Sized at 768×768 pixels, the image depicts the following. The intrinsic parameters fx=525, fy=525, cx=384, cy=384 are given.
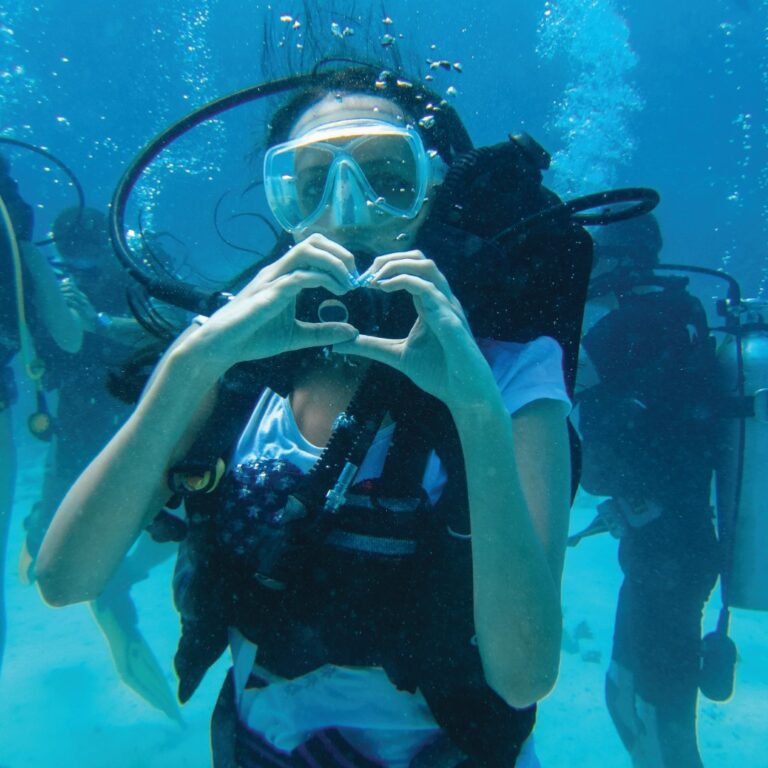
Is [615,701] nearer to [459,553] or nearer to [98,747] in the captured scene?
[459,553]

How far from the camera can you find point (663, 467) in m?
4.62

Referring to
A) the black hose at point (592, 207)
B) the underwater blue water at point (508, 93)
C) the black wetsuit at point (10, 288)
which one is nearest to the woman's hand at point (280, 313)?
the black hose at point (592, 207)

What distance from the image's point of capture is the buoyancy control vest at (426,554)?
1.77m

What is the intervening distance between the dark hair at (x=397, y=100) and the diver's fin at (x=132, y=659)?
7.21 meters

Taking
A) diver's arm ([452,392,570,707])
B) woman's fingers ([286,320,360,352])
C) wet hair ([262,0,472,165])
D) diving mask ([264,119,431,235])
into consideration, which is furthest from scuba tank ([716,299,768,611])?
woman's fingers ([286,320,360,352])

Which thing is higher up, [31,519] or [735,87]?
[735,87]

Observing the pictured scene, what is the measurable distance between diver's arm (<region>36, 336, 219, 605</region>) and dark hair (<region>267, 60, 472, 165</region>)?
139cm

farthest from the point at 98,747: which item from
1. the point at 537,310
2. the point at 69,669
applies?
the point at 537,310

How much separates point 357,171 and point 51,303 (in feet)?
15.1

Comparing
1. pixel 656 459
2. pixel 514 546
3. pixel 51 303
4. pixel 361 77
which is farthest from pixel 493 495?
pixel 51 303

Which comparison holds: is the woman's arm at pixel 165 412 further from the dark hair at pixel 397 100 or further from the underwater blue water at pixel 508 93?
the underwater blue water at pixel 508 93

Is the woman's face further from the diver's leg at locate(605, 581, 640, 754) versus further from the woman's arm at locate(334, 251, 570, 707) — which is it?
the diver's leg at locate(605, 581, 640, 754)

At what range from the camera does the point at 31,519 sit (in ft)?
24.5

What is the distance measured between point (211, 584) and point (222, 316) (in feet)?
3.43
